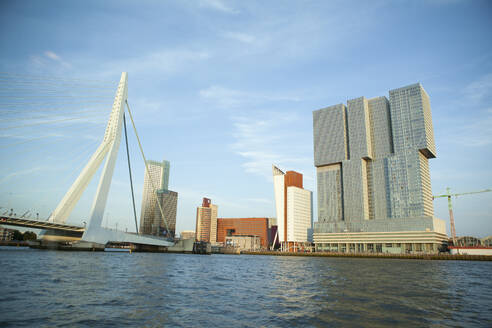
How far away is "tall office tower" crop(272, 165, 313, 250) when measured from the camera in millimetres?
169125

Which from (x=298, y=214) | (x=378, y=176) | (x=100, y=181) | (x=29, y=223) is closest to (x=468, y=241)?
(x=378, y=176)

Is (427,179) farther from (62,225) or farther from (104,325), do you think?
(104,325)

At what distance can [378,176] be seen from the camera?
137625 mm

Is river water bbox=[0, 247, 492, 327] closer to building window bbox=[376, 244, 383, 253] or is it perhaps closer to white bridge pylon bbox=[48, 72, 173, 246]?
white bridge pylon bbox=[48, 72, 173, 246]

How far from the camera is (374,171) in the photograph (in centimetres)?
13925

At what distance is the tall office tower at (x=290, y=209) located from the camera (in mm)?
169125

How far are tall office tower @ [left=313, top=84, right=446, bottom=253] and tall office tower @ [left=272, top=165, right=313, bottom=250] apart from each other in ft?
71.6

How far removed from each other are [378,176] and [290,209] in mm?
51421

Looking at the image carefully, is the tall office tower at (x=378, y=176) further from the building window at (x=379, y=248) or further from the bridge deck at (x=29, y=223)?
the bridge deck at (x=29, y=223)

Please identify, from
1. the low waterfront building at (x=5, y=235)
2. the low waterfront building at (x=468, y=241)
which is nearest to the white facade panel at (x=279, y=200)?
the low waterfront building at (x=468, y=241)

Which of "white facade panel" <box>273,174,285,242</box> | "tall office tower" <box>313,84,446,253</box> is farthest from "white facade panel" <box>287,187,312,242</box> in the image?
"tall office tower" <box>313,84,446,253</box>

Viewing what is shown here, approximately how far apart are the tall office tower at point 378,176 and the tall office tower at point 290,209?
21838 millimetres

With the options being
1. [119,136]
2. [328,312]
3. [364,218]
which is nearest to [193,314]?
[328,312]

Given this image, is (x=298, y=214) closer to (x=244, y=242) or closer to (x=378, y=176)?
(x=244, y=242)
